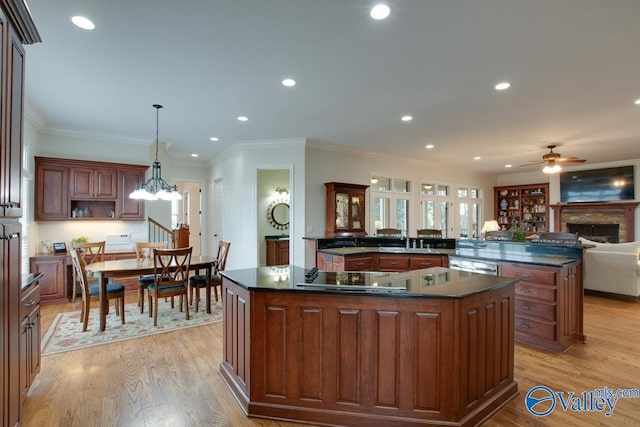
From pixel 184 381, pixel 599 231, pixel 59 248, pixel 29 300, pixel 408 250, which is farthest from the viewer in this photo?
pixel 599 231

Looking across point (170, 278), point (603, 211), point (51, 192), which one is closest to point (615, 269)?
point (603, 211)

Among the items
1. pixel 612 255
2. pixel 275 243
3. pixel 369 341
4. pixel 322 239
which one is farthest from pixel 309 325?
pixel 612 255

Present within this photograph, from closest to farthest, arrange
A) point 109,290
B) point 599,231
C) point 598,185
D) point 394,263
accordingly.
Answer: point 109,290
point 394,263
point 598,185
point 599,231

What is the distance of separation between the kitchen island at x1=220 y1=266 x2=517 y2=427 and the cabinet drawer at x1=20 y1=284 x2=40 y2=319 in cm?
149

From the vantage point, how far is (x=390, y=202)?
25.5 ft

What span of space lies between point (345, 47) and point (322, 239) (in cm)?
300

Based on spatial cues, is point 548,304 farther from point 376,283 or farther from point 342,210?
point 342,210

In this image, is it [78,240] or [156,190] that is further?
[78,240]

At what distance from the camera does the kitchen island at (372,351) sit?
78.7 inches

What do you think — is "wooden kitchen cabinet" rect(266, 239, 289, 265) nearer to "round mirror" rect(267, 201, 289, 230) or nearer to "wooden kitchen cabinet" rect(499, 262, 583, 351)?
"round mirror" rect(267, 201, 289, 230)

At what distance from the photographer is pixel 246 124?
5137 millimetres

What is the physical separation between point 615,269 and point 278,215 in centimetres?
651

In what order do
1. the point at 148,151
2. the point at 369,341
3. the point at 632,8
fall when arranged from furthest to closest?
the point at 148,151, the point at 632,8, the point at 369,341

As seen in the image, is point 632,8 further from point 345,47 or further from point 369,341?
point 369,341
